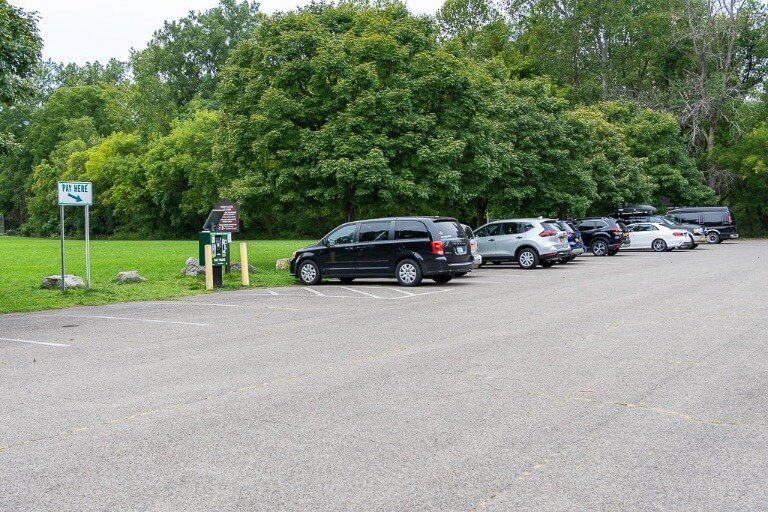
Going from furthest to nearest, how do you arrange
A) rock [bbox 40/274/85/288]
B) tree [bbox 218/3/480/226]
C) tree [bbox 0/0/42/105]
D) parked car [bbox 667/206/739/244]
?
parked car [bbox 667/206/739/244] < tree [bbox 218/3/480/226] < rock [bbox 40/274/85/288] < tree [bbox 0/0/42/105]

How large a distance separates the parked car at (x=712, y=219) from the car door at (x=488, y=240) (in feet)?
73.3

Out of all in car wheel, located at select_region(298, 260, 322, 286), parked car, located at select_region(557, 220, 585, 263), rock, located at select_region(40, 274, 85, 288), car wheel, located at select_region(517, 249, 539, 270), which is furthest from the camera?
parked car, located at select_region(557, 220, 585, 263)

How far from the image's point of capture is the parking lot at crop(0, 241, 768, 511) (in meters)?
4.56

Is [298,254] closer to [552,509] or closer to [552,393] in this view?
[552,393]

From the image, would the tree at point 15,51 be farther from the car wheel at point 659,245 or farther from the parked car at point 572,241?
the car wheel at point 659,245

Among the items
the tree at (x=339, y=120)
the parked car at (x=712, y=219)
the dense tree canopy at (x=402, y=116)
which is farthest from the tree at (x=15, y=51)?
the parked car at (x=712, y=219)

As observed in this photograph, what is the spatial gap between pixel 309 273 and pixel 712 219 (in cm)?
3344

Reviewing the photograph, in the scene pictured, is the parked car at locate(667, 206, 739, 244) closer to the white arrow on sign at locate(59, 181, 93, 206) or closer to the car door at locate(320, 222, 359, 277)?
the car door at locate(320, 222, 359, 277)

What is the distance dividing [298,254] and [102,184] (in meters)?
63.3

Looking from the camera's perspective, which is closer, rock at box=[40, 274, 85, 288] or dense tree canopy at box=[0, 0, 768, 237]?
rock at box=[40, 274, 85, 288]

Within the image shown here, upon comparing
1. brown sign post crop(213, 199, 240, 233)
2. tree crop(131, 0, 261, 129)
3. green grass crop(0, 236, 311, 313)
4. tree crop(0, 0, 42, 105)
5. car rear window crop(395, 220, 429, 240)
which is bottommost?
green grass crop(0, 236, 311, 313)

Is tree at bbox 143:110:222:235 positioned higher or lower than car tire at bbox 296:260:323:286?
higher

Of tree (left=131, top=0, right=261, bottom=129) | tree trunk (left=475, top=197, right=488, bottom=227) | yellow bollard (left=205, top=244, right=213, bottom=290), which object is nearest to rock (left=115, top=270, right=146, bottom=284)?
yellow bollard (left=205, top=244, right=213, bottom=290)

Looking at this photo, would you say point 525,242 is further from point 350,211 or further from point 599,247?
point 599,247
